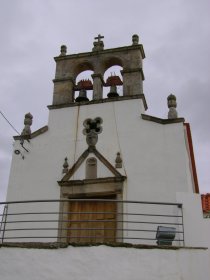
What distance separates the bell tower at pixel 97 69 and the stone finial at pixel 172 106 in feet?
3.32

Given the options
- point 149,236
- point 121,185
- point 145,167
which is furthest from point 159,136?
point 149,236

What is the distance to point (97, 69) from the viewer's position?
12.9 m

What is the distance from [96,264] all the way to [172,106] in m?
5.65

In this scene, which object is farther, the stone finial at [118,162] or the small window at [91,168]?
the small window at [91,168]

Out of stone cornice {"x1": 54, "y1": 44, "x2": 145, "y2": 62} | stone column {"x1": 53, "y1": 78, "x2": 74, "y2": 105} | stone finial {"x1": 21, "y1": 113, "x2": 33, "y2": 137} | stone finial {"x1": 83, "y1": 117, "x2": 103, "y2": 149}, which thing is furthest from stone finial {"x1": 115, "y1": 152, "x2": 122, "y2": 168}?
stone cornice {"x1": 54, "y1": 44, "x2": 145, "y2": 62}

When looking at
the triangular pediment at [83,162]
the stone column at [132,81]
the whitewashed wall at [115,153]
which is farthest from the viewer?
the stone column at [132,81]

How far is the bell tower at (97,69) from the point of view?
40.6 ft

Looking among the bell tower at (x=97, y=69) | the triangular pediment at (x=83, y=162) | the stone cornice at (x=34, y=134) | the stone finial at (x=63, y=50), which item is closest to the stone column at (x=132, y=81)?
the bell tower at (x=97, y=69)

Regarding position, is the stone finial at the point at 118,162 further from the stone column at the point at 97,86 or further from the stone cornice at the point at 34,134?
the stone cornice at the point at 34,134

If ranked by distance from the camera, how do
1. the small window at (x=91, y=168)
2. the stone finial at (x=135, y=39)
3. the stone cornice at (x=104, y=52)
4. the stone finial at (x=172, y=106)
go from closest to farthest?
the small window at (x=91, y=168), the stone finial at (x=172, y=106), the stone cornice at (x=104, y=52), the stone finial at (x=135, y=39)

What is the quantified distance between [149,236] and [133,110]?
3.70 m

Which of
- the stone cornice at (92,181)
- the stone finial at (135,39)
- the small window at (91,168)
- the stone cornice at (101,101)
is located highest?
the stone finial at (135,39)

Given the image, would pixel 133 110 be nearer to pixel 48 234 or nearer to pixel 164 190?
pixel 164 190

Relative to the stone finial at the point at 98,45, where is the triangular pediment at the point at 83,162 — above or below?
below
